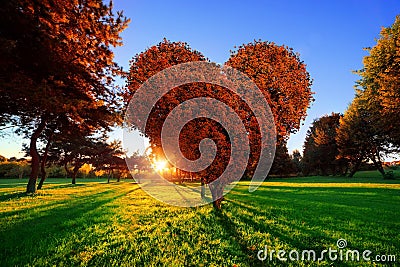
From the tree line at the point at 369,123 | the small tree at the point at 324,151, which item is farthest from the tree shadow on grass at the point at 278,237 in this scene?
the small tree at the point at 324,151

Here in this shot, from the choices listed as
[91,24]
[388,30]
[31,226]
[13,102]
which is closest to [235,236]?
[31,226]

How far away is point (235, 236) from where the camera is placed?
6762mm

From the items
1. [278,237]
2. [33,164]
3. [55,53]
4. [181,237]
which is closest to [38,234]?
[181,237]

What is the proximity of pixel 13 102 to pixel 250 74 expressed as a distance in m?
9.88

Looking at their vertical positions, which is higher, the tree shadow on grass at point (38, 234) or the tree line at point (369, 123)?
the tree line at point (369, 123)

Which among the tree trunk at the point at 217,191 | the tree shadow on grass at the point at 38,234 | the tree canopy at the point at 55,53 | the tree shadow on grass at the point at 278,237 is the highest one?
the tree canopy at the point at 55,53

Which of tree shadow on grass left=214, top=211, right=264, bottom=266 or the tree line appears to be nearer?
tree shadow on grass left=214, top=211, right=264, bottom=266

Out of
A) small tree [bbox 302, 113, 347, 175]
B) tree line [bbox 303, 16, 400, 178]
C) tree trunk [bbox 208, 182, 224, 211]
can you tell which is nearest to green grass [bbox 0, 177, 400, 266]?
tree trunk [bbox 208, 182, 224, 211]

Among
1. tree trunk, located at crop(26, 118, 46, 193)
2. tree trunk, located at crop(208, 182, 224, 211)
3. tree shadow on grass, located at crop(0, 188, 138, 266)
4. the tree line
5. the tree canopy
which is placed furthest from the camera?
tree trunk, located at crop(26, 118, 46, 193)

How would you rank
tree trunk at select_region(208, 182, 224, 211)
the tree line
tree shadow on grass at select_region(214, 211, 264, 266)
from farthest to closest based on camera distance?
the tree line, tree trunk at select_region(208, 182, 224, 211), tree shadow on grass at select_region(214, 211, 264, 266)

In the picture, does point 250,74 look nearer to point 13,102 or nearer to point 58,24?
point 58,24

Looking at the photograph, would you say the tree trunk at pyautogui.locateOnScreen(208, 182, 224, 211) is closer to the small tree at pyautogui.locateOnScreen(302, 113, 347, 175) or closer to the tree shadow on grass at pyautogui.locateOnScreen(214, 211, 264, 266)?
the tree shadow on grass at pyautogui.locateOnScreen(214, 211, 264, 266)

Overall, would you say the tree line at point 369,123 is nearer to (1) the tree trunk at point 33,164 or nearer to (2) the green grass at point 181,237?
(2) the green grass at point 181,237

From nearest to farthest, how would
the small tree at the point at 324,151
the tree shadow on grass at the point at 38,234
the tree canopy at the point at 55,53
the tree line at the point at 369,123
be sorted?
the tree shadow on grass at the point at 38,234
the tree canopy at the point at 55,53
the tree line at the point at 369,123
the small tree at the point at 324,151
